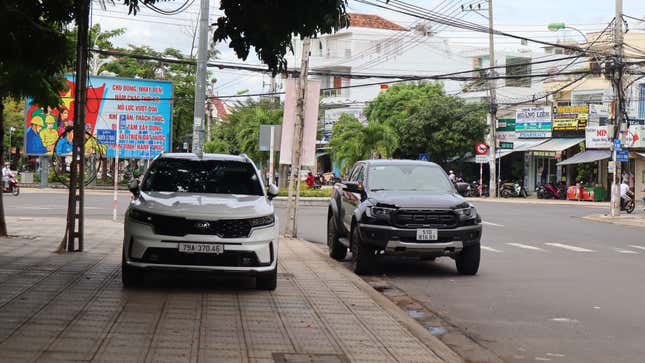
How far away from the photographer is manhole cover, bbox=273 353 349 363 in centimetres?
668

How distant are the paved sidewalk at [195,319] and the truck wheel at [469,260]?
1.96 m

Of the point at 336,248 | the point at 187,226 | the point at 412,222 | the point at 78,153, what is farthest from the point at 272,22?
the point at 336,248

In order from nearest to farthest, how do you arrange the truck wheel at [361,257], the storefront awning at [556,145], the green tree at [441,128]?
1. the truck wheel at [361,257]
2. the storefront awning at [556,145]
3. the green tree at [441,128]

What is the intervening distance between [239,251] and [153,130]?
26.9m

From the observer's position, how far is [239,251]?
1012 centimetres

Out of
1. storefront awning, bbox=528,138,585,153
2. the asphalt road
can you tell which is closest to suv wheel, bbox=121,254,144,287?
the asphalt road

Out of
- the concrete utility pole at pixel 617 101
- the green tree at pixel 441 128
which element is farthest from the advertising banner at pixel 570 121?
the concrete utility pole at pixel 617 101

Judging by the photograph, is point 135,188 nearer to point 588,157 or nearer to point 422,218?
point 422,218

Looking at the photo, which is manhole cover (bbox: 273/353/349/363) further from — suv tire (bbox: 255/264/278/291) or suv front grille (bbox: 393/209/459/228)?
suv front grille (bbox: 393/209/459/228)

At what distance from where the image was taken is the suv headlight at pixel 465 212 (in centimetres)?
1320

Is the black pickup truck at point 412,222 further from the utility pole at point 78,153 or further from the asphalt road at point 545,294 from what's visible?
the utility pole at point 78,153

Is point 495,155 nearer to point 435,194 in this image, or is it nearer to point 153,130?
point 153,130

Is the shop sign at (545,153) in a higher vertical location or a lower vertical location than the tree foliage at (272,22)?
higher

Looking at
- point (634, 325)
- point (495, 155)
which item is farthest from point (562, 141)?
point (634, 325)
